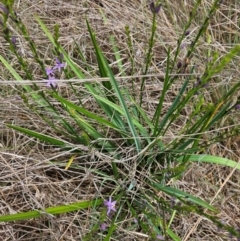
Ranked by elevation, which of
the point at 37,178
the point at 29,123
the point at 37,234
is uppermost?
the point at 29,123

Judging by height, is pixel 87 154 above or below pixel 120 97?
below

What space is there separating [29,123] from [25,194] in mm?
276

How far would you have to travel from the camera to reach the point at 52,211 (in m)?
1.33

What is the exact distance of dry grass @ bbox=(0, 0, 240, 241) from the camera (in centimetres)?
149

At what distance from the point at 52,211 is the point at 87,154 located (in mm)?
248

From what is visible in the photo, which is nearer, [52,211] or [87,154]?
[52,211]

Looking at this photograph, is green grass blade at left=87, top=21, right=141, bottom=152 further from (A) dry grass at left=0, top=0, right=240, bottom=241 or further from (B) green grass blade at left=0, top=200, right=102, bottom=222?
(B) green grass blade at left=0, top=200, right=102, bottom=222

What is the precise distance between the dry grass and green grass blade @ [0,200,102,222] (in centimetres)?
3

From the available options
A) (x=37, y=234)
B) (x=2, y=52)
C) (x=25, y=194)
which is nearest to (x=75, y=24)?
(x=2, y=52)

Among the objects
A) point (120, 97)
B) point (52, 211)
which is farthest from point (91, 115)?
point (52, 211)

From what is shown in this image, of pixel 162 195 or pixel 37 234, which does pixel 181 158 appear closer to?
pixel 162 195

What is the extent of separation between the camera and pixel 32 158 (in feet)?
5.00

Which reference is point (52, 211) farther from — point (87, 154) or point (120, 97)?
point (120, 97)

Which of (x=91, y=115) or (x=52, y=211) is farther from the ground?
(x=91, y=115)
